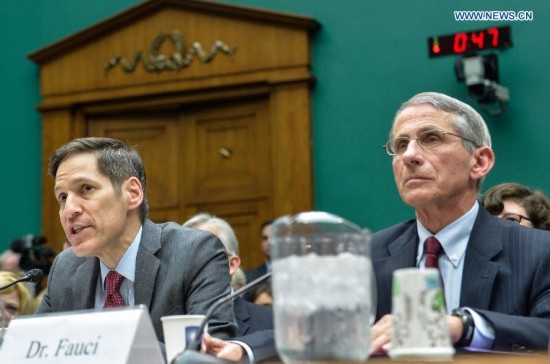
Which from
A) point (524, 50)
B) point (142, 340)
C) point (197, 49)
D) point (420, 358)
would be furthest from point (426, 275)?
point (197, 49)

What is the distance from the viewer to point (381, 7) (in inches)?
275

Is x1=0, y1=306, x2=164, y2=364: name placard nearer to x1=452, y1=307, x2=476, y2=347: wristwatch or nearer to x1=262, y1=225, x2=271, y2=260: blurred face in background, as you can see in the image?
x1=452, y1=307, x2=476, y2=347: wristwatch

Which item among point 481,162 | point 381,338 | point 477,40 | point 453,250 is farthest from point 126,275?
point 477,40

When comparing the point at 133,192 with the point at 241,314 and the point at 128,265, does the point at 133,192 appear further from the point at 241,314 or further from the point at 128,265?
the point at 241,314

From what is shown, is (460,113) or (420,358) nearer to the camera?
(420,358)

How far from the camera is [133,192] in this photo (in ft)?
10.6

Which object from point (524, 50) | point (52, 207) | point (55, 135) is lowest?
point (52, 207)

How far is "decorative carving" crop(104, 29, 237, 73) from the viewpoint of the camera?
7.38 meters

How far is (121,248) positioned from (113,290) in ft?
0.43

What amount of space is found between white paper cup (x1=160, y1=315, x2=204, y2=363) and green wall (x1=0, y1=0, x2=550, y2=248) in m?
4.44

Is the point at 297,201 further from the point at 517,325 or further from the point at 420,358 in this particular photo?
the point at 420,358

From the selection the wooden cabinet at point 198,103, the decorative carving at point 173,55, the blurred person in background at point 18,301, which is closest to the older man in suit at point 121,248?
the blurred person in background at point 18,301

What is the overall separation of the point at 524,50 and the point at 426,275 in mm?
5184

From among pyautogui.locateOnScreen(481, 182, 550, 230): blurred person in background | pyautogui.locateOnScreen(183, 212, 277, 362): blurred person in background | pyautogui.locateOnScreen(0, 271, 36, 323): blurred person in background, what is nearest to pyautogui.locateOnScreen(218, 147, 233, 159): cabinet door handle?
pyautogui.locateOnScreen(183, 212, 277, 362): blurred person in background
